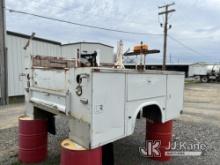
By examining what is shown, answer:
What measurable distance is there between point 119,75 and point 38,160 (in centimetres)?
220

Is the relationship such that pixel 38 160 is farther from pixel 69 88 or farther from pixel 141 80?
pixel 141 80

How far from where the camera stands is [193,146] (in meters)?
4.99

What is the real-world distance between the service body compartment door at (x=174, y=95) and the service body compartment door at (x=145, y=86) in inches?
8.0

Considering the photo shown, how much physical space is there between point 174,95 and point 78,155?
2037mm

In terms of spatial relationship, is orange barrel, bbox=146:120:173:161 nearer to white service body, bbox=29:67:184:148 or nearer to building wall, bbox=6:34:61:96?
white service body, bbox=29:67:184:148

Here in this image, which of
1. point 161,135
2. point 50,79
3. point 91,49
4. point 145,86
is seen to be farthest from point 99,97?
point 91,49

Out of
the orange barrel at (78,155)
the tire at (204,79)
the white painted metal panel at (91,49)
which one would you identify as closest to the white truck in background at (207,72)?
the tire at (204,79)

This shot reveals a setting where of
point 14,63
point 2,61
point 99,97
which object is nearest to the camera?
point 99,97

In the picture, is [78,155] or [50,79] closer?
[78,155]

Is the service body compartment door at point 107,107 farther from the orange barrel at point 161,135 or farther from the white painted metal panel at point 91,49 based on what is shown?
the white painted metal panel at point 91,49

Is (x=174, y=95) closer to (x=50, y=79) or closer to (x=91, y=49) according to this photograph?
(x=50, y=79)

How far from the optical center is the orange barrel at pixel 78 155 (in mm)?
2566

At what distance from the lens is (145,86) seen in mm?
3213

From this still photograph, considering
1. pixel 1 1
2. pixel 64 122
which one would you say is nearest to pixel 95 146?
pixel 64 122
